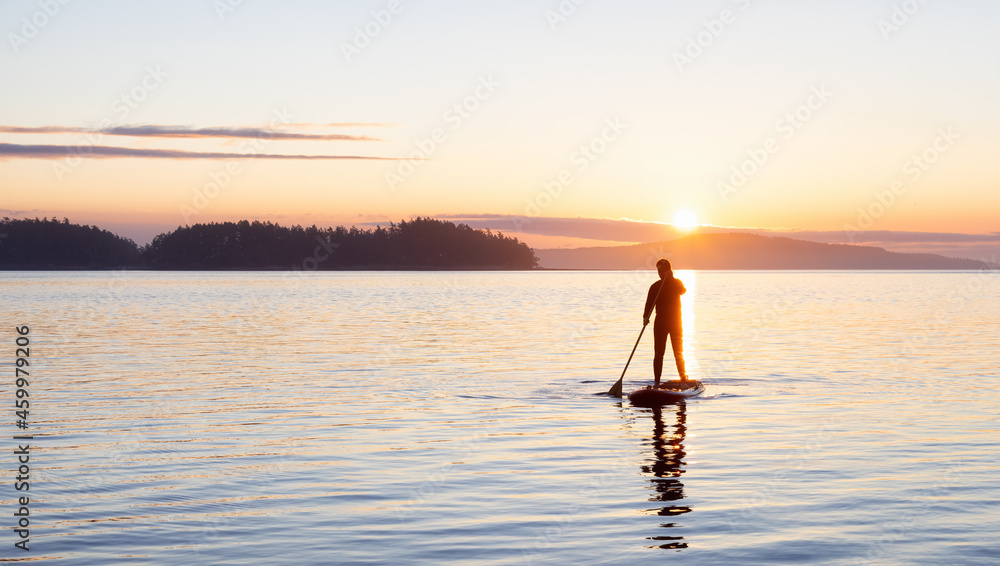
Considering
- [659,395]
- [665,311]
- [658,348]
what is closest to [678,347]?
[658,348]

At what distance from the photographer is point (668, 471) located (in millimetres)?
12617

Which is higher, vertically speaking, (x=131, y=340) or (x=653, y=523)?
(x=131, y=340)

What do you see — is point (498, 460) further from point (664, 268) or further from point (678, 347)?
point (678, 347)

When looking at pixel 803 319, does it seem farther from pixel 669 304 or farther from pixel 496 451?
pixel 496 451

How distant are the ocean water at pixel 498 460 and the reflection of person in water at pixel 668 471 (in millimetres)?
47

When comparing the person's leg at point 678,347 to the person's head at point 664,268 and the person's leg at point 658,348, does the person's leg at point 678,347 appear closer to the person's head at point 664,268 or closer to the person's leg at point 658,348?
the person's leg at point 658,348

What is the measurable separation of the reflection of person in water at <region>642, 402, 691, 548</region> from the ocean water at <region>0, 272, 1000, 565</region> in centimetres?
5

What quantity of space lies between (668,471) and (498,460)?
7.76 feet

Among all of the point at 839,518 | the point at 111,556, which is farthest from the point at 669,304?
the point at 111,556

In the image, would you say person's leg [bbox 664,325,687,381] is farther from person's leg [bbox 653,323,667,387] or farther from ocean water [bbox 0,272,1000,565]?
ocean water [bbox 0,272,1000,565]

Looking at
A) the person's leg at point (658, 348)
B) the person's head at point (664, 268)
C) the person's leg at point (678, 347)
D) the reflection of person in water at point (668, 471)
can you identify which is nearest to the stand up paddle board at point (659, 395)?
the person's leg at point (658, 348)

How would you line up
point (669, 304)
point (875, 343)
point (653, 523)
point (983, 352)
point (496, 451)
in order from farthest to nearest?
point (875, 343) → point (983, 352) → point (669, 304) → point (496, 451) → point (653, 523)

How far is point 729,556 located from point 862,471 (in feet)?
14.6

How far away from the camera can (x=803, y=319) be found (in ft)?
165
